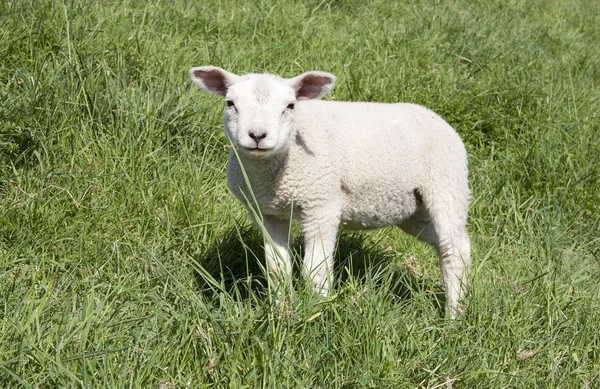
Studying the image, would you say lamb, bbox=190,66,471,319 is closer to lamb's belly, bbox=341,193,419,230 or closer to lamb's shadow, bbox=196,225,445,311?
lamb's belly, bbox=341,193,419,230

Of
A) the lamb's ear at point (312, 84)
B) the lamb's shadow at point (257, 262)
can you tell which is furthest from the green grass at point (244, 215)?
the lamb's ear at point (312, 84)

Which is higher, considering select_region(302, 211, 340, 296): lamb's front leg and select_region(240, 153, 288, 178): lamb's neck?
select_region(240, 153, 288, 178): lamb's neck

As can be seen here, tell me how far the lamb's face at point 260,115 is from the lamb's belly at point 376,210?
55 centimetres

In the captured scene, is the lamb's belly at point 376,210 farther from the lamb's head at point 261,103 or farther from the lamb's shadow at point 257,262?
the lamb's head at point 261,103

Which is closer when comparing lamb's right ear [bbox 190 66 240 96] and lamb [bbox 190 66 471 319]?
lamb [bbox 190 66 471 319]

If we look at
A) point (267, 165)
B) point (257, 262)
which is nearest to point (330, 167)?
point (267, 165)

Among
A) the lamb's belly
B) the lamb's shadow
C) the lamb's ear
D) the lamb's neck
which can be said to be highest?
the lamb's ear

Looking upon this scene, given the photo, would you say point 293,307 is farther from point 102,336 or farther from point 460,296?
A: point 460,296

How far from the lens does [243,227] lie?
4.61 metres

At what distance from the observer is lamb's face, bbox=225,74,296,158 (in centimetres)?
354

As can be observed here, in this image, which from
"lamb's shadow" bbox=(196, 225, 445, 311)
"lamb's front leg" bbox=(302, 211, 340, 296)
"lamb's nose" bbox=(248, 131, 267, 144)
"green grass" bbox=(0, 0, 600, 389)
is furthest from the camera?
"lamb's shadow" bbox=(196, 225, 445, 311)

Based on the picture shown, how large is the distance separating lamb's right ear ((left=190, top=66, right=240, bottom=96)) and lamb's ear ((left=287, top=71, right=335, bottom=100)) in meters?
0.30

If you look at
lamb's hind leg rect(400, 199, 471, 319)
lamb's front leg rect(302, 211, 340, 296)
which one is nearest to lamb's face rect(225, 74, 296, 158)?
lamb's front leg rect(302, 211, 340, 296)

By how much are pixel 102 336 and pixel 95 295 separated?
0.58m
